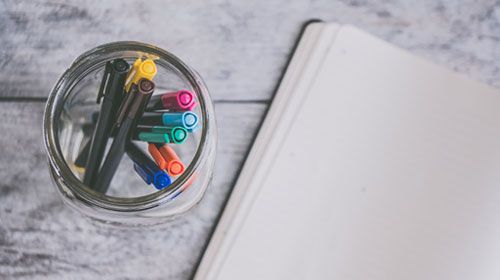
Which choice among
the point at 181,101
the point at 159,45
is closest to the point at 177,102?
the point at 181,101

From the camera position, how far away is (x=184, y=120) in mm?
355

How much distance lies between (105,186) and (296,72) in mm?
163

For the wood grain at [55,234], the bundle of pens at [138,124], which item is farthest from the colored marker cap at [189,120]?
the wood grain at [55,234]

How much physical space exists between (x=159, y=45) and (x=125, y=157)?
90 mm

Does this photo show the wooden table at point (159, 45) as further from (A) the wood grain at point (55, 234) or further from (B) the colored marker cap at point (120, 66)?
(B) the colored marker cap at point (120, 66)

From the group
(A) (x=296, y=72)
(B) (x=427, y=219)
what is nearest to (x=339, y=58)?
(A) (x=296, y=72)

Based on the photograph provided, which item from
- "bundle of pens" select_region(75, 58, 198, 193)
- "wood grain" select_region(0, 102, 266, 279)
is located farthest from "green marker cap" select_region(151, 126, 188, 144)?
"wood grain" select_region(0, 102, 266, 279)

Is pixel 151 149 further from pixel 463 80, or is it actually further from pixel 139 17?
pixel 463 80

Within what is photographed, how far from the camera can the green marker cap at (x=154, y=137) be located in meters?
0.36

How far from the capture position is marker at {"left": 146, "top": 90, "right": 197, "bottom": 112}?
0.37 m

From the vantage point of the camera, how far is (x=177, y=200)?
41 centimetres

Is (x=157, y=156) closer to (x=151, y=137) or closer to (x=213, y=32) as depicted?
(x=151, y=137)

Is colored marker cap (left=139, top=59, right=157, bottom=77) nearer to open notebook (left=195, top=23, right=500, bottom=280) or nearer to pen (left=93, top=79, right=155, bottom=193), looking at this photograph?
pen (left=93, top=79, right=155, bottom=193)

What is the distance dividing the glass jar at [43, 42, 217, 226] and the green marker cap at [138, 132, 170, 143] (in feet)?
0.07
